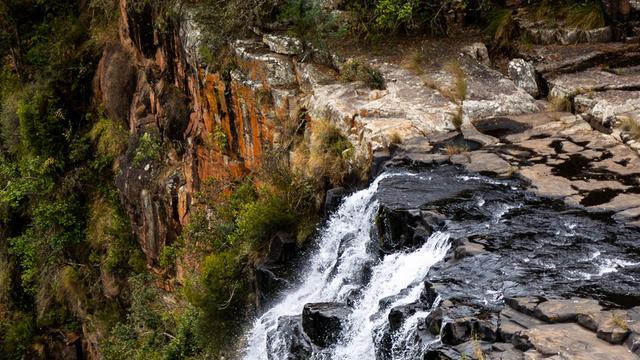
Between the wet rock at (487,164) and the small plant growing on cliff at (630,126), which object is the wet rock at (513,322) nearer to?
the wet rock at (487,164)

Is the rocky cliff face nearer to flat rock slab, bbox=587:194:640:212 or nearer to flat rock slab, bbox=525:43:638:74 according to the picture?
flat rock slab, bbox=525:43:638:74

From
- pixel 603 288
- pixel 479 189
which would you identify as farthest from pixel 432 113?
pixel 603 288

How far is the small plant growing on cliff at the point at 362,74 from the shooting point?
10586mm

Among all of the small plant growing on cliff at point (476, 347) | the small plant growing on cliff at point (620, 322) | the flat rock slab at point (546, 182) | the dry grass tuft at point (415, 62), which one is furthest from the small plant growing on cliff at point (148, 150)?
the small plant growing on cliff at point (620, 322)

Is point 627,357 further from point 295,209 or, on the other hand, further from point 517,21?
point 517,21

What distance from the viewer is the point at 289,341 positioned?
7930mm

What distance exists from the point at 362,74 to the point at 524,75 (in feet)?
7.15

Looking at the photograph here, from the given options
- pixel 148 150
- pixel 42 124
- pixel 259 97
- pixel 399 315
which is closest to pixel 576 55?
pixel 259 97

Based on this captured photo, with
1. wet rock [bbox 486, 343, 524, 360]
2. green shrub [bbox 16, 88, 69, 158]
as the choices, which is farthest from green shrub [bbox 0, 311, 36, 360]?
wet rock [bbox 486, 343, 524, 360]

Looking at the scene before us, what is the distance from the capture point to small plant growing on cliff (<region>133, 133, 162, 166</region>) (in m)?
14.9

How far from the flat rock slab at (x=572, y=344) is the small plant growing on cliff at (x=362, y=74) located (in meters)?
5.42

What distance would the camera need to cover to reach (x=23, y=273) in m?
18.1

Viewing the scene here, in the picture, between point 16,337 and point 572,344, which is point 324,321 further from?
point 16,337

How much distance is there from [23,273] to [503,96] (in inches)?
508
